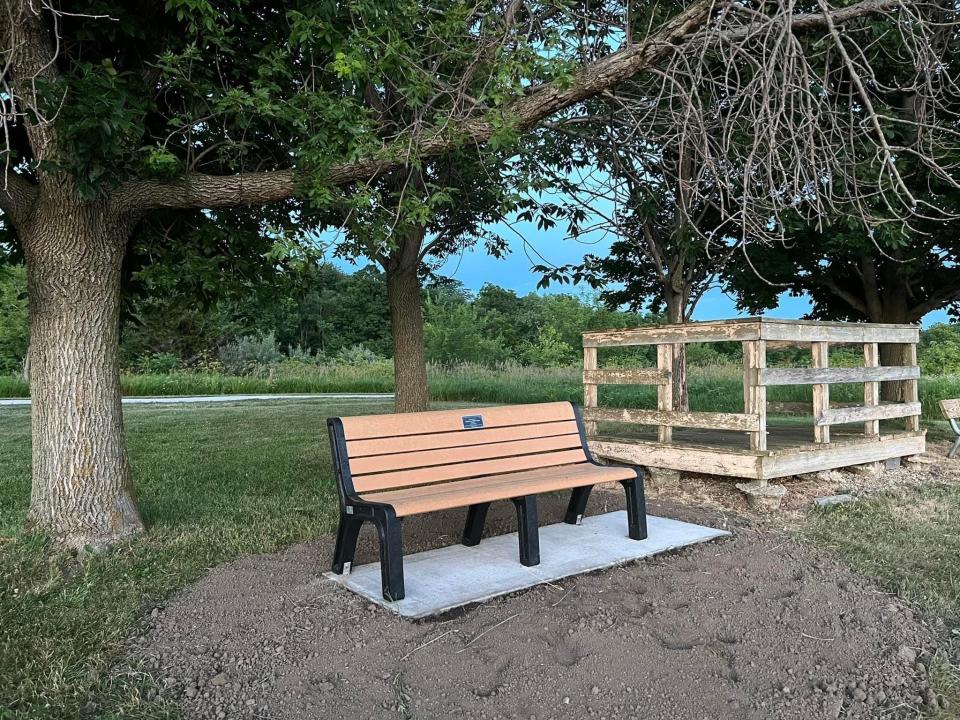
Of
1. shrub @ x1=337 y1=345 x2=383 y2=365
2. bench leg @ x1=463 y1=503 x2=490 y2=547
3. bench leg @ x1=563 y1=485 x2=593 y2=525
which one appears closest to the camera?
bench leg @ x1=463 y1=503 x2=490 y2=547

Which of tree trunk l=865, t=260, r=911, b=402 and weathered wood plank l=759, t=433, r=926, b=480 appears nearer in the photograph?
weathered wood plank l=759, t=433, r=926, b=480

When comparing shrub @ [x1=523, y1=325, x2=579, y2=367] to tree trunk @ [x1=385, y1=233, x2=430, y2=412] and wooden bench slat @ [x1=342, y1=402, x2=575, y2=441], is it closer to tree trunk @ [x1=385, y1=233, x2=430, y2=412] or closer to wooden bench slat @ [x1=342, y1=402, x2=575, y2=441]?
→ tree trunk @ [x1=385, y1=233, x2=430, y2=412]

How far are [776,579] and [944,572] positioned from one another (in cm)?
100

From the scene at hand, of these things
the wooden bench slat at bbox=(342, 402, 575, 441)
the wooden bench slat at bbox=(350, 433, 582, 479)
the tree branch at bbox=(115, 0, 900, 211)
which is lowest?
the wooden bench slat at bbox=(350, 433, 582, 479)

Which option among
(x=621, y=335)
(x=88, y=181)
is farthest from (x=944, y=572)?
(x=88, y=181)

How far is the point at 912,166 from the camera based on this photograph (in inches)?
345

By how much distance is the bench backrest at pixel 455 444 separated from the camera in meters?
4.21

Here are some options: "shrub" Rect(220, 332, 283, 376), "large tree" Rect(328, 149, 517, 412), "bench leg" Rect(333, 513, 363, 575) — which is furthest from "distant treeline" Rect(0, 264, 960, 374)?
"bench leg" Rect(333, 513, 363, 575)

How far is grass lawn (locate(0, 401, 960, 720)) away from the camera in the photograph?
2.94m

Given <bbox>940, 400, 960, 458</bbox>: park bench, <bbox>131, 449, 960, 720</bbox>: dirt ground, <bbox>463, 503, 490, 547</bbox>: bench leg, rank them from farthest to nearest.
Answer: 1. <bbox>940, 400, 960, 458</bbox>: park bench
2. <bbox>463, 503, 490, 547</bbox>: bench leg
3. <bbox>131, 449, 960, 720</bbox>: dirt ground

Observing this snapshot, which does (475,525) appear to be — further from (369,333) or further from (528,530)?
(369,333)

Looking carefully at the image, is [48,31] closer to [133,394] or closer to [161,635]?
[161,635]

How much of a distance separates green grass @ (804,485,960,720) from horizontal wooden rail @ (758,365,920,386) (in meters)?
1.08

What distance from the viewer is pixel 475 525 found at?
472 cm
